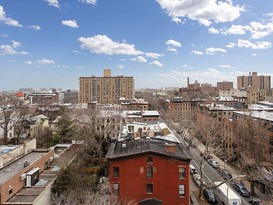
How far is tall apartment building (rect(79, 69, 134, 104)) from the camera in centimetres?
14112

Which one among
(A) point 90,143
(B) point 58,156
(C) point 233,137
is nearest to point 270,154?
(C) point 233,137

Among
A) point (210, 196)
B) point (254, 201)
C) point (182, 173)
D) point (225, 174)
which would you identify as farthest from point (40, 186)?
point (225, 174)

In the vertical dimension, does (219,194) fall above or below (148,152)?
below

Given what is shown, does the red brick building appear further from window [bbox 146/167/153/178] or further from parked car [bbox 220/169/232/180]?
parked car [bbox 220/169/232/180]

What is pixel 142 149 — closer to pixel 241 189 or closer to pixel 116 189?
pixel 116 189

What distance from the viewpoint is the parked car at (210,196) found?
96.6ft

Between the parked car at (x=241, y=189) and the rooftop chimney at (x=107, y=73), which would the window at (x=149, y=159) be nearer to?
the parked car at (x=241, y=189)

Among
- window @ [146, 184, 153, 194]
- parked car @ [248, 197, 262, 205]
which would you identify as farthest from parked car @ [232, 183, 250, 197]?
window @ [146, 184, 153, 194]

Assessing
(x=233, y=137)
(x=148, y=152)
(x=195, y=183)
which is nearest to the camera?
(x=148, y=152)

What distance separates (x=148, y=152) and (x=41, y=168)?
1487 cm

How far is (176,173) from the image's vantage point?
84.4ft

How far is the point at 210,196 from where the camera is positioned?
1179 inches

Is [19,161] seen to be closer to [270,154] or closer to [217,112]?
[270,154]

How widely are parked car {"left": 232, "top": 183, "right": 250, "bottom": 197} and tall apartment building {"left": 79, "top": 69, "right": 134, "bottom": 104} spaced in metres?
111
